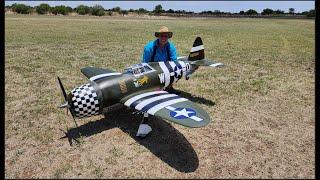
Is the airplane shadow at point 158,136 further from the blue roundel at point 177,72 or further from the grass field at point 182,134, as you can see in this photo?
the blue roundel at point 177,72

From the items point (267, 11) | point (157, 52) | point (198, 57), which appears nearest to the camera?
point (157, 52)

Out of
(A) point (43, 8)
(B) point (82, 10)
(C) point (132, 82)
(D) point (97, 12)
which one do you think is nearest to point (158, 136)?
(C) point (132, 82)

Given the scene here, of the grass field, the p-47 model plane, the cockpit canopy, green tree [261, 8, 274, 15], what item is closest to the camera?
the grass field

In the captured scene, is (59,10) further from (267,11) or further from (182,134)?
(267,11)

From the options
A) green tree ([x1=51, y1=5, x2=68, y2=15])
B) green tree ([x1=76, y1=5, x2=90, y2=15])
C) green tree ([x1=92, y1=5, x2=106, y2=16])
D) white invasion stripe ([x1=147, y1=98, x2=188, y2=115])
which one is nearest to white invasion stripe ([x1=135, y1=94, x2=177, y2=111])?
white invasion stripe ([x1=147, y1=98, x2=188, y2=115])

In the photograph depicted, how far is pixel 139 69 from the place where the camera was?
31.9 ft

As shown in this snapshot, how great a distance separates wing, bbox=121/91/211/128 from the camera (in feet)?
25.0

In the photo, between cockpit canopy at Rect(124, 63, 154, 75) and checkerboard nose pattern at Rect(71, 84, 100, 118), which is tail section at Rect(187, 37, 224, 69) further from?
checkerboard nose pattern at Rect(71, 84, 100, 118)

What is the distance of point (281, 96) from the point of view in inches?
487

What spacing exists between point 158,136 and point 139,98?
1.18m

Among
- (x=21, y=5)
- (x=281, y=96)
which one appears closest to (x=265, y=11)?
(x=21, y=5)

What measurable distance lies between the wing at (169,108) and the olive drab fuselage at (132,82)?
23 centimetres

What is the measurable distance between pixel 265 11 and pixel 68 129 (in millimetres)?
167600

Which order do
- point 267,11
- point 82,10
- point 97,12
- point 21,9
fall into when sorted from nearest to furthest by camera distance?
point 21,9, point 97,12, point 82,10, point 267,11
